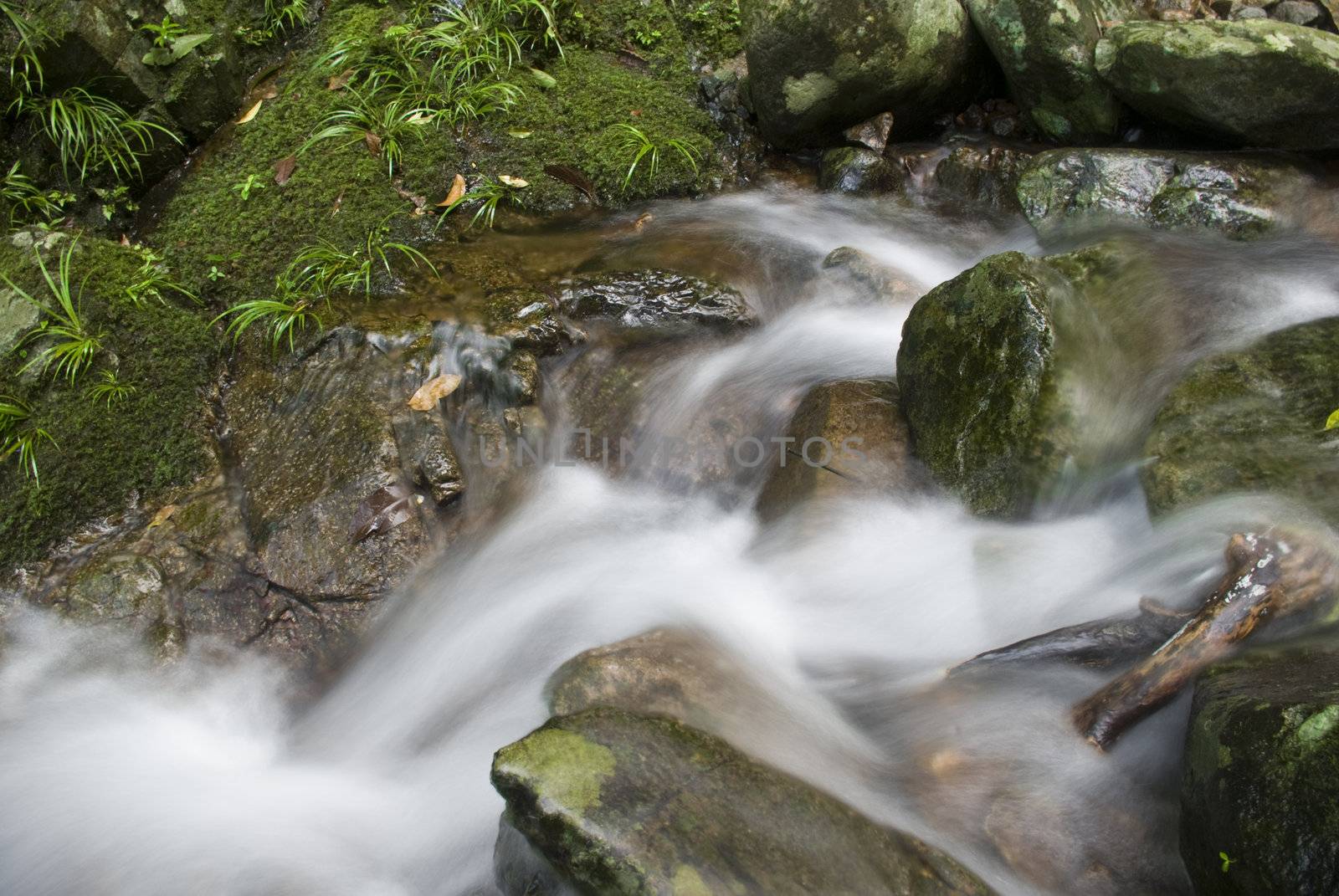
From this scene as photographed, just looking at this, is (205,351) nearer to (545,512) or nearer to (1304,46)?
(545,512)

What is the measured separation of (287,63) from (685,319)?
3.43 metres

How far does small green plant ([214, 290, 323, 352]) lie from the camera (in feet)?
14.7

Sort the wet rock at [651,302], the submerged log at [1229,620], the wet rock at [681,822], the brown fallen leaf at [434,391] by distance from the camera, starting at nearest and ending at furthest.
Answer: the wet rock at [681,822] → the submerged log at [1229,620] → the brown fallen leaf at [434,391] → the wet rock at [651,302]

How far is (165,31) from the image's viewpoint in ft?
17.9

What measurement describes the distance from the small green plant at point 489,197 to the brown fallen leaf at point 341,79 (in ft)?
3.95

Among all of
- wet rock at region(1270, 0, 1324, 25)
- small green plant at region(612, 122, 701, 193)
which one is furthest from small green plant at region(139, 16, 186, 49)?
wet rock at region(1270, 0, 1324, 25)

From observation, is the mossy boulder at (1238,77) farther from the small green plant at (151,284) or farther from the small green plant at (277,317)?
the small green plant at (151,284)

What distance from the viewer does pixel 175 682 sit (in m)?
3.55

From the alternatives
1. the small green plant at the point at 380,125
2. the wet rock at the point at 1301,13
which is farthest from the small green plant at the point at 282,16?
the wet rock at the point at 1301,13

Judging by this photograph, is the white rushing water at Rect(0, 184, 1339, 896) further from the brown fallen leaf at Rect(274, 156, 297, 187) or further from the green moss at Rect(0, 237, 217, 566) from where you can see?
the brown fallen leaf at Rect(274, 156, 297, 187)

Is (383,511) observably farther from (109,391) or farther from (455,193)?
(455,193)

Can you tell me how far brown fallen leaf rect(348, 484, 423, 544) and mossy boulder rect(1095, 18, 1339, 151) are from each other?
416 cm

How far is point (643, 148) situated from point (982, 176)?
1.97 m

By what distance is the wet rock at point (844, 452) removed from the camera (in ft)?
12.2
